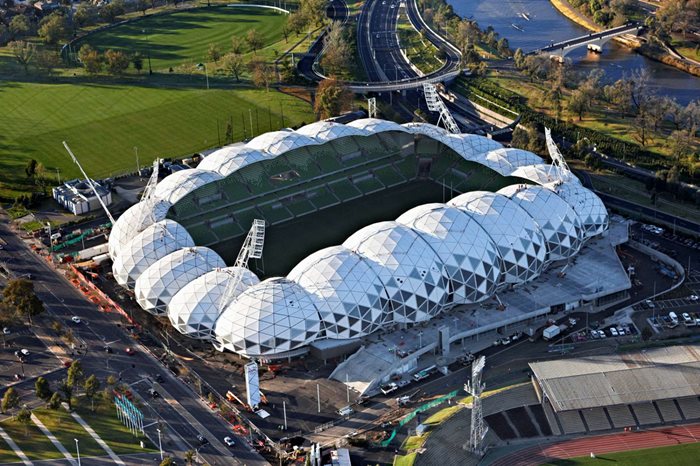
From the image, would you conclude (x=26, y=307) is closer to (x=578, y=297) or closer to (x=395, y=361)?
(x=395, y=361)

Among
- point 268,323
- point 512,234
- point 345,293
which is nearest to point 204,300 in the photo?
point 268,323

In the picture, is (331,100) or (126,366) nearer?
(126,366)

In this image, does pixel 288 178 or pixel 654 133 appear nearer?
pixel 288 178

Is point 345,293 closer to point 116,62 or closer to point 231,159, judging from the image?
point 231,159

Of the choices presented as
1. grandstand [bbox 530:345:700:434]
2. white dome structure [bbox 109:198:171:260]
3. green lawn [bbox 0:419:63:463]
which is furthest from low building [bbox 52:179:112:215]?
grandstand [bbox 530:345:700:434]

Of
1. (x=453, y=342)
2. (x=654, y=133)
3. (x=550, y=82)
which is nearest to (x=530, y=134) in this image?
(x=654, y=133)

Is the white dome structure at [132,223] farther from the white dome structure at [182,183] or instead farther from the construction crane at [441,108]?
the construction crane at [441,108]

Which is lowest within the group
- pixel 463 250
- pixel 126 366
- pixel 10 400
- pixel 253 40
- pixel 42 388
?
pixel 126 366
